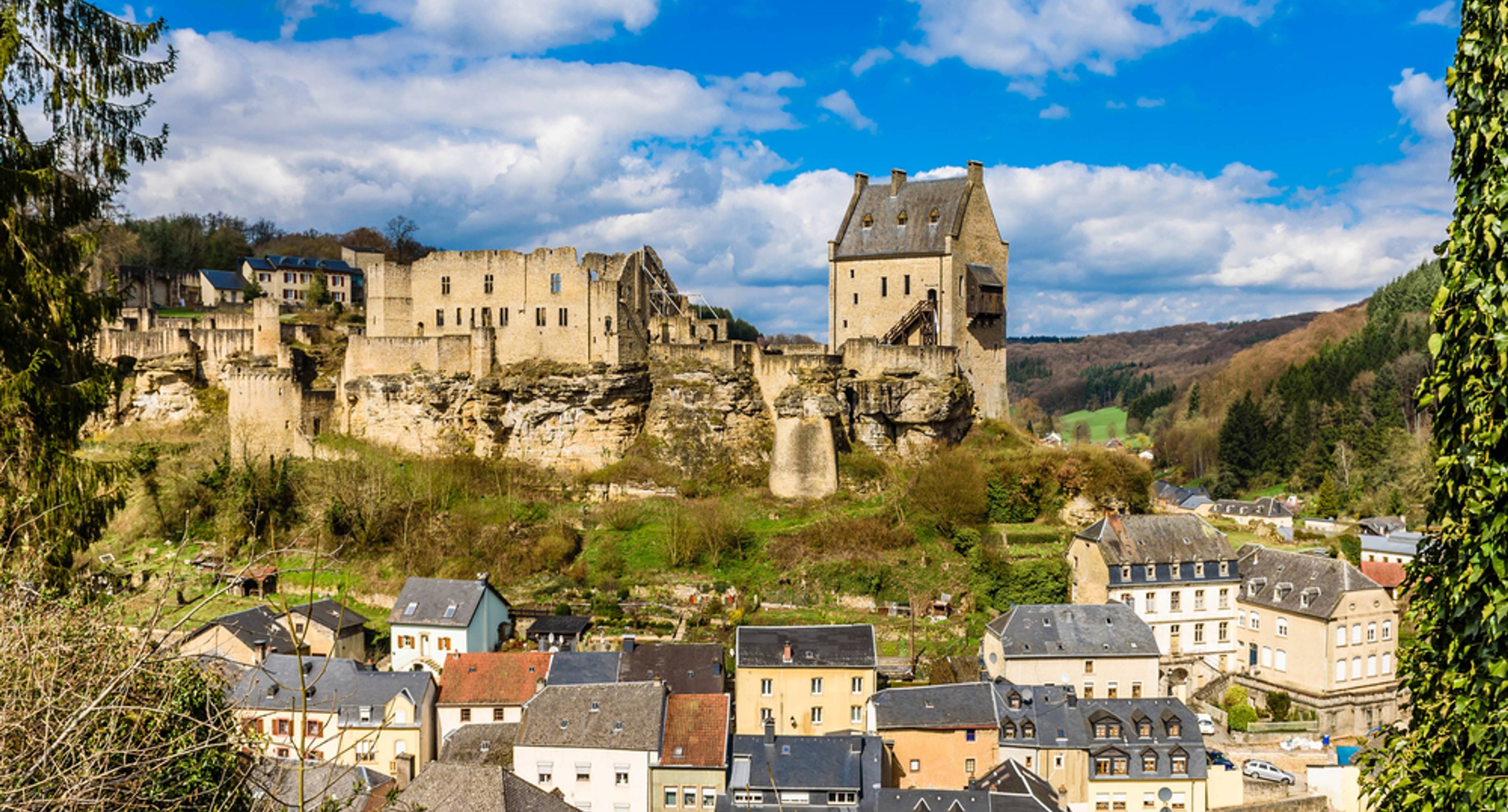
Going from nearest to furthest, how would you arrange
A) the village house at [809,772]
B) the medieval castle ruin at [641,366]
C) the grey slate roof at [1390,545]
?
1. the village house at [809,772]
2. the medieval castle ruin at [641,366]
3. the grey slate roof at [1390,545]

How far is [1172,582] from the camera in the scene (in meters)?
31.6

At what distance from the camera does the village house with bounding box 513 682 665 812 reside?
23688 millimetres

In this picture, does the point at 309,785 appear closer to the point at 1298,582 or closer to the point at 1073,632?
the point at 1073,632

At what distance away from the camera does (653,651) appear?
87.0ft

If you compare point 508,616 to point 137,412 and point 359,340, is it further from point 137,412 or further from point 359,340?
point 137,412

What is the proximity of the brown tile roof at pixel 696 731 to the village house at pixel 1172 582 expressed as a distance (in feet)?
40.5

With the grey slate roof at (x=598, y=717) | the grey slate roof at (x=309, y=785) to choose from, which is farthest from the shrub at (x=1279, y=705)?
the grey slate roof at (x=309, y=785)

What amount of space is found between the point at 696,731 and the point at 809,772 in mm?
2922

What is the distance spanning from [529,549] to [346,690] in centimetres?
788

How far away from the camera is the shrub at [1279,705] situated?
29.2 meters

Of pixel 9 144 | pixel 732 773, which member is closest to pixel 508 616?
pixel 732 773

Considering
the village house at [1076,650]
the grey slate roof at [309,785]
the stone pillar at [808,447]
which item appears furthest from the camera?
the stone pillar at [808,447]

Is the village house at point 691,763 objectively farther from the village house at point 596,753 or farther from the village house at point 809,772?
the village house at point 809,772

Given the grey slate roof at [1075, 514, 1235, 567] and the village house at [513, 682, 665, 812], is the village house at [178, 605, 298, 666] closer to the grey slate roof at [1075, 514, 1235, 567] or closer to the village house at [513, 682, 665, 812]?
the village house at [513, 682, 665, 812]
